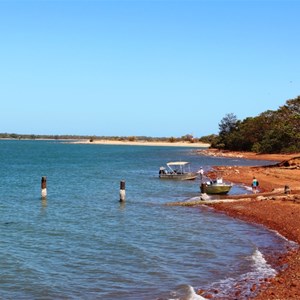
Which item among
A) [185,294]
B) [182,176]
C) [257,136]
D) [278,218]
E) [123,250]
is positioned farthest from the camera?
[257,136]

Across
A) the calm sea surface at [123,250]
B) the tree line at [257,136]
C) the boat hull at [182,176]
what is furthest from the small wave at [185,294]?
the tree line at [257,136]

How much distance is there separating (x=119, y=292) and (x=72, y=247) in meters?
6.64

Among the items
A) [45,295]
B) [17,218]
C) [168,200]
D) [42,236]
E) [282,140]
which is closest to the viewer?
[45,295]

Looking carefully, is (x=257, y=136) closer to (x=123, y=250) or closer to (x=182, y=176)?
(x=182, y=176)

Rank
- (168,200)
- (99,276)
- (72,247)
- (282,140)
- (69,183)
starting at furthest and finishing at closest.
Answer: (282,140) → (69,183) → (168,200) → (72,247) → (99,276)

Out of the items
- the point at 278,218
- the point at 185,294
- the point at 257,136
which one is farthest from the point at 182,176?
the point at 257,136

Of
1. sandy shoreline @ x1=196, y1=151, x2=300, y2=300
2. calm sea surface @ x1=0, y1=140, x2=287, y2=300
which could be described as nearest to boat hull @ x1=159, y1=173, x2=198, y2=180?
sandy shoreline @ x1=196, y1=151, x2=300, y2=300

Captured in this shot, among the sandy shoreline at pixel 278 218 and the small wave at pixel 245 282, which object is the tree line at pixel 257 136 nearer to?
the sandy shoreline at pixel 278 218

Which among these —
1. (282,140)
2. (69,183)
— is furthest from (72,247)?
(282,140)

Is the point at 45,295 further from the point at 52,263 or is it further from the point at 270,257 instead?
the point at 270,257

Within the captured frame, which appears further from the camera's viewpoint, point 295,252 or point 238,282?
point 295,252

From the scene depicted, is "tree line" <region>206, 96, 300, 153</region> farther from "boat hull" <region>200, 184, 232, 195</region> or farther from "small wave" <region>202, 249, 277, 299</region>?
"small wave" <region>202, 249, 277, 299</region>

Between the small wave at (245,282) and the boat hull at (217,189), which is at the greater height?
the boat hull at (217,189)

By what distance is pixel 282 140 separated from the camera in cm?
10369
